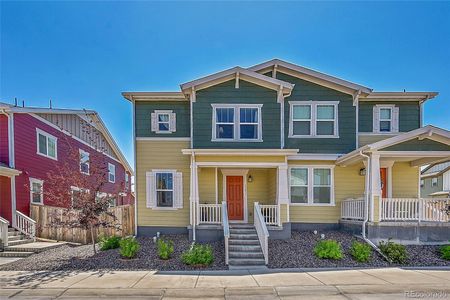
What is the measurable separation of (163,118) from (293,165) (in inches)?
256

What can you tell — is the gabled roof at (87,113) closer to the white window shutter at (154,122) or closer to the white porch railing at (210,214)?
the white window shutter at (154,122)

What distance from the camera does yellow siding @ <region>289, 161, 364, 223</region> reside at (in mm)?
12164

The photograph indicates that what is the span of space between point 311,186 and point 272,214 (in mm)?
2572

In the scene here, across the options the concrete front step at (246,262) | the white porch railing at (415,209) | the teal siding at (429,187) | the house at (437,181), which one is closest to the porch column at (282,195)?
the concrete front step at (246,262)

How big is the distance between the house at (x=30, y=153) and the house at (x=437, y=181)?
29188 millimetres

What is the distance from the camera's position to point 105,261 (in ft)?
28.9

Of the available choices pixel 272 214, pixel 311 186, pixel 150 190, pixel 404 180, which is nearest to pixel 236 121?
pixel 272 214

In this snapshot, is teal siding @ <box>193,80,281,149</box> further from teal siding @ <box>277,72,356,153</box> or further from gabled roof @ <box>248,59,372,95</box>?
gabled roof @ <box>248,59,372,95</box>

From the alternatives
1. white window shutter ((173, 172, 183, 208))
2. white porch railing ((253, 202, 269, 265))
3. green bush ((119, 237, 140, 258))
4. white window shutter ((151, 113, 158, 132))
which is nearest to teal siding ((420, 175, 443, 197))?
white porch railing ((253, 202, 269, 265))

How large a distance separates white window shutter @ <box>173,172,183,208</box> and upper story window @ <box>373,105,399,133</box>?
958 cm

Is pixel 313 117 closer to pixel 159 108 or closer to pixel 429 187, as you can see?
pixel 159 108

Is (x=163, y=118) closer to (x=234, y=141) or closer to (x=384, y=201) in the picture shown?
(x=234, y=141)

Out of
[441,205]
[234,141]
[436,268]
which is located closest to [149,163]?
[234,141]

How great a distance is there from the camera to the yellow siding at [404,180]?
489 inches
